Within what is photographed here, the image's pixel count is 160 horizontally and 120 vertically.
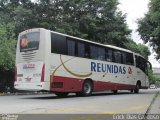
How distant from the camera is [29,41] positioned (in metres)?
23.0

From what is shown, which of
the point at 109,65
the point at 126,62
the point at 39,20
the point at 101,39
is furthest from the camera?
the point at 101,39

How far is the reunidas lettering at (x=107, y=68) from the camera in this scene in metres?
26.2

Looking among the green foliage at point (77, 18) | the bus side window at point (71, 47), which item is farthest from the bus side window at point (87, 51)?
the green foliage at point (77, 18)

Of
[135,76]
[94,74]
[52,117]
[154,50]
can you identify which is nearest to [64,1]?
[154,50]

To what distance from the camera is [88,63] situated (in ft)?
83.5

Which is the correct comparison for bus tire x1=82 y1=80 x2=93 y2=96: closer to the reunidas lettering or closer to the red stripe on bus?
the red stripe on bus

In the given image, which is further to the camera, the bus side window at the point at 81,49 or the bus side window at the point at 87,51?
the bus side window at the point at 87,51

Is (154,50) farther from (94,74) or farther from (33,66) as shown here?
(33,66)

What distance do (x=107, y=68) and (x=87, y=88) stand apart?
2841 mm

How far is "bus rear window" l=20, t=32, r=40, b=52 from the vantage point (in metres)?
22.5

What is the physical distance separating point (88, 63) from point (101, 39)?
17.6m

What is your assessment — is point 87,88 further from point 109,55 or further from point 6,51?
point 6,51

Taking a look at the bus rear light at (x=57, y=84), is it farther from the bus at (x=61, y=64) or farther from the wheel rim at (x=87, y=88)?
the wheel rim at (x=87, y=88)

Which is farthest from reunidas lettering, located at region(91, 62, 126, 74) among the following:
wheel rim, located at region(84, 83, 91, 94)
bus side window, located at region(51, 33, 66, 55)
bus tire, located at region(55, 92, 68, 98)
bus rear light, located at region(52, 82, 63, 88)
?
bus rear light, located at region(52, 82, 63, 88)
